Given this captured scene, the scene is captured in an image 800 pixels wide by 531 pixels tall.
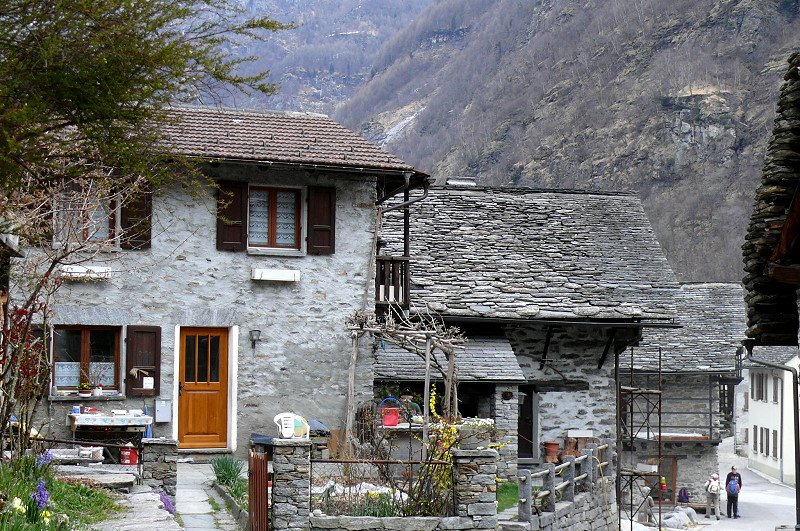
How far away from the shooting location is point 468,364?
20.4 metres

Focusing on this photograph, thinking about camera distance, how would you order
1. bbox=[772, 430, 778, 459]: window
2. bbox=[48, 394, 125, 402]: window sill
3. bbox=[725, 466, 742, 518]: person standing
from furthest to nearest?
1. bbox=[772, 430, 778, 459]: window
2. bbox=[725, 466, 742, 518]: person standing
3. bbox=[48, 394, 125, 402]: window sill

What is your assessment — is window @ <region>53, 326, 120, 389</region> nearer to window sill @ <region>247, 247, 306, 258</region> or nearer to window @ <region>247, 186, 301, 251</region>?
window sill @ <region>247, 247, 306, 258</region>

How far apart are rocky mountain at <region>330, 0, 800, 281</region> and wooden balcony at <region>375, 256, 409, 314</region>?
1680 inches

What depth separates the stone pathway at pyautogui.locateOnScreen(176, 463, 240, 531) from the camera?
12.3 meters

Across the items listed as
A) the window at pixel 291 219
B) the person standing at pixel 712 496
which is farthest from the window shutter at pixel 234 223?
the person standing at pixel 712 496

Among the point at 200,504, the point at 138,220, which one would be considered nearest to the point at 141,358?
the point at 138,220

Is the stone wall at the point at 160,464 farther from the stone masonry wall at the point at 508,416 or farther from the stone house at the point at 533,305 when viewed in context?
the stone masonry wall at the point at 508,416

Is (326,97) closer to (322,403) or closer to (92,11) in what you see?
(322,403)

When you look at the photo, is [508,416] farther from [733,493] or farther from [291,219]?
[733,493]

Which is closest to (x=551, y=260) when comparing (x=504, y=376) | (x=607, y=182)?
(x=504, y=376)

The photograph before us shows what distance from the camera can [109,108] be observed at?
7.93 meters

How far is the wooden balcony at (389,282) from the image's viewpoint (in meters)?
19.2

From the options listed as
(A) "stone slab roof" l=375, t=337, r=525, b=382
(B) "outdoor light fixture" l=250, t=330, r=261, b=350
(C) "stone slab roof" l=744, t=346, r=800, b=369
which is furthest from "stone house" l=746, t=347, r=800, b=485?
(B) "outdoor light fixture" l=250, t=330, r=261, b=350

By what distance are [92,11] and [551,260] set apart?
55.3 ft
